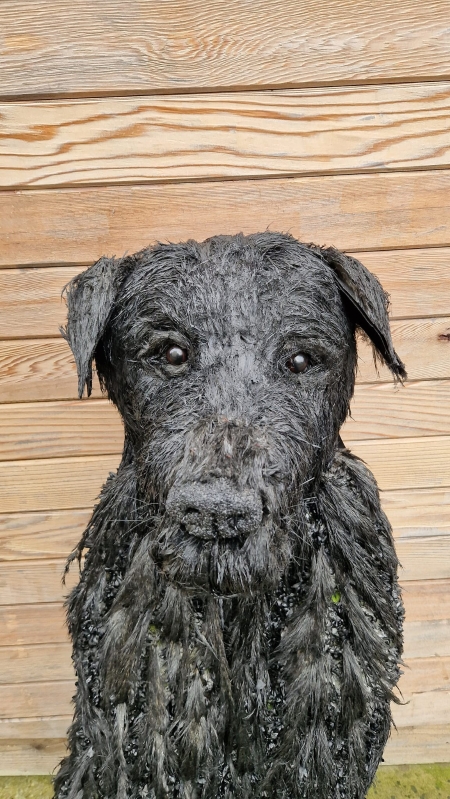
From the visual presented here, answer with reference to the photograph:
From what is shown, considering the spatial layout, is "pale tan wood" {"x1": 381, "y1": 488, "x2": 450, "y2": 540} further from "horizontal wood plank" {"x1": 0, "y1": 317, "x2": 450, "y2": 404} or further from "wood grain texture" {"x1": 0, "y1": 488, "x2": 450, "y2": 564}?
"horizontal wood plank" {"x1": 0, "y1": 317, "x2": 450, "y2": 404}

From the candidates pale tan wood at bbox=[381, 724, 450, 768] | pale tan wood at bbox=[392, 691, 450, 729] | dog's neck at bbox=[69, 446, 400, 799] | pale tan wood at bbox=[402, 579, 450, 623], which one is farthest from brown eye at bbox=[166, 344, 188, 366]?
pale tan wood at bbox=[381, 724, 450, 768]

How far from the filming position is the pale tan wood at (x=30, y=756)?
2619 mm

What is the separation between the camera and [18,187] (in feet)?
6.77

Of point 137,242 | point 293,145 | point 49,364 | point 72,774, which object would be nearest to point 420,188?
point 293,145

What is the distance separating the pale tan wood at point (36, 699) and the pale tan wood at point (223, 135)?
1.98 meters

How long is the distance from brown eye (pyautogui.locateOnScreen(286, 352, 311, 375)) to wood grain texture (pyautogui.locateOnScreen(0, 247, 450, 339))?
3.01 ft

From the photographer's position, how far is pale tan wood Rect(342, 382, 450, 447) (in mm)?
2283

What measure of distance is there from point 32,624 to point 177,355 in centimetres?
166

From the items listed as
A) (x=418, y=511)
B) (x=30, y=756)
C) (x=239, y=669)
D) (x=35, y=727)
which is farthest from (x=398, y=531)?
(x=30, y=756)

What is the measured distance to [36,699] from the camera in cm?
257

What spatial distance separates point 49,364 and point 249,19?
1.32m

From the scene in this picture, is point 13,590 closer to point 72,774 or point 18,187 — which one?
point 72,774

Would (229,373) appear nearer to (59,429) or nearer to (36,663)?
(59,429)

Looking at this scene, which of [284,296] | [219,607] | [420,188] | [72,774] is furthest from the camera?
[420,188]
